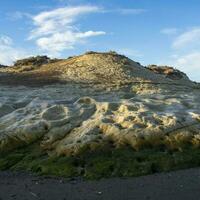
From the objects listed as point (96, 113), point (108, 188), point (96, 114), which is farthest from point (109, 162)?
point (96, 113)

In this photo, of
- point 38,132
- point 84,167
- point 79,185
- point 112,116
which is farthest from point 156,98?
point 79,185

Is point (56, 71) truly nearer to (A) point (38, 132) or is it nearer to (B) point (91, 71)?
(B) point (91, 71)

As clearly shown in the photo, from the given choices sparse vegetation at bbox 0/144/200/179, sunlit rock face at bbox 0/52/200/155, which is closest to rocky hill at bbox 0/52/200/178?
sunlit rock face at bbox 0/52/200/155

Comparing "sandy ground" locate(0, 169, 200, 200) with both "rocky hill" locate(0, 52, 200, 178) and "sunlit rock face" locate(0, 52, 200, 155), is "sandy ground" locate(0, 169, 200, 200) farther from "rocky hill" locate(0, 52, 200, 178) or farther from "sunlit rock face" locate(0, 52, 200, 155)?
"sunlit rock face" locate(0, 52, 200, 155)

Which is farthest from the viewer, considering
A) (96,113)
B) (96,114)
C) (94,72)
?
(94,72)

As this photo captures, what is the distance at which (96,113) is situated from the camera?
30.7 meters

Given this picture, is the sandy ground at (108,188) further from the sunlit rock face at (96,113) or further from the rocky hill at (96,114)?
the sunlit rock face at (96,113)

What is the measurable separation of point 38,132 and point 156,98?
8.27 m

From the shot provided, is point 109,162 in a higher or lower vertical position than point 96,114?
lower

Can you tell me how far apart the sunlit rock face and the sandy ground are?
3.13m

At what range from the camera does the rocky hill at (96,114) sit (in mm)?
27266

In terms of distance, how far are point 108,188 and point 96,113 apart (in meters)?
8.82

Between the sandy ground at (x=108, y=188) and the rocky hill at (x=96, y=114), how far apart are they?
9.74 feet

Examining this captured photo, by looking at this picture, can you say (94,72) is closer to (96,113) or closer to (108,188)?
(96,113)
